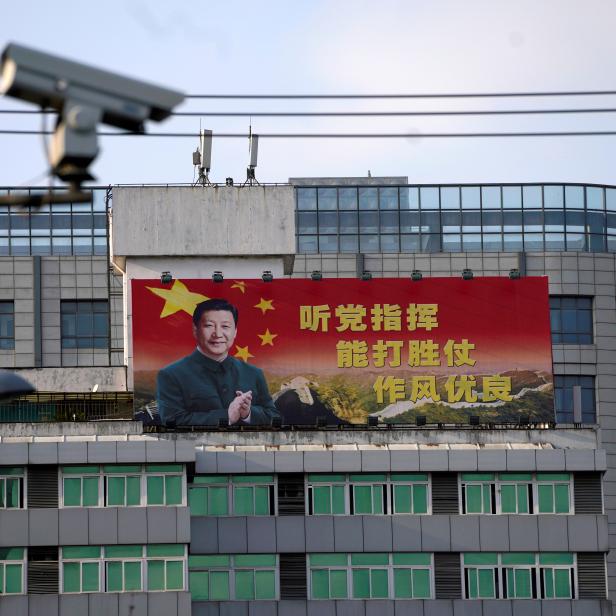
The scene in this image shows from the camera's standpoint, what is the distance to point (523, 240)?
331ft

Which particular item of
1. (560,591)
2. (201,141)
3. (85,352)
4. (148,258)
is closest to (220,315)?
(148,258)

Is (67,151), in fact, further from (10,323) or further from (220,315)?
(10,323)

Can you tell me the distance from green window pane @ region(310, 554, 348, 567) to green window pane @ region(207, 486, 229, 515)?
11.2 feet

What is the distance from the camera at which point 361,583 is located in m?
60.0

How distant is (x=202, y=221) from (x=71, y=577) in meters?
15.2

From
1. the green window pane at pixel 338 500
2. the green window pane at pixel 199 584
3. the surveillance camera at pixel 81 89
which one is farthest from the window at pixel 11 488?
the surveillance camera at pixel 81 89

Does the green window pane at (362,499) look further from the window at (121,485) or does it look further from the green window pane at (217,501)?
the window at (121,485)

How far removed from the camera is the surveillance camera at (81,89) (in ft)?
60.5

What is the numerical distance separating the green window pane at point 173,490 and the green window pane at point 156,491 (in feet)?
0.46

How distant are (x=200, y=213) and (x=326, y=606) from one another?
51.1ft

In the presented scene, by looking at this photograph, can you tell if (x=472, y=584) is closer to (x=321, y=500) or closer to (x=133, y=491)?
(x=321, y=500)

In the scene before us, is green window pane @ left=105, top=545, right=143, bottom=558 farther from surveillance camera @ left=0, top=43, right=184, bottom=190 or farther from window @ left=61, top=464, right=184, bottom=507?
surveillance camera @ left=0, top=43, right=184, bottom=190

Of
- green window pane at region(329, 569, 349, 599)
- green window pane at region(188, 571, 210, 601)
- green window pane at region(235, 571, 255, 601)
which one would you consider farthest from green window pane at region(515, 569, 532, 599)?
green window pane at region(188, 571, 210, 601)

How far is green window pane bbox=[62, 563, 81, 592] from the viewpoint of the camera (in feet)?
185
